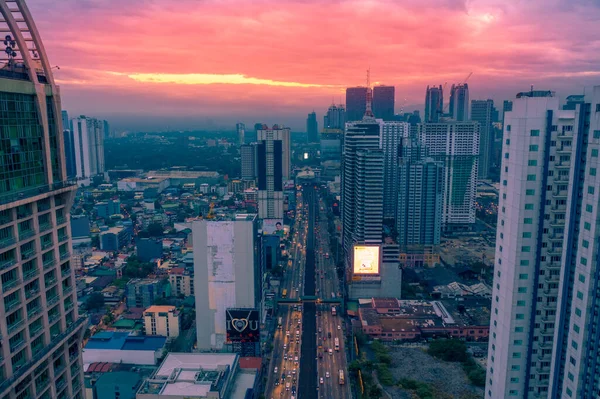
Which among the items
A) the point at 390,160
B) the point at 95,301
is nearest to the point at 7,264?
the point at 95,301

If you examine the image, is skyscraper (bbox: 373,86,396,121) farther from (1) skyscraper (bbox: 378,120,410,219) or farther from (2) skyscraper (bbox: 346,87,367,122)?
(1) skyscraper (bbox: 378,120,410,219)

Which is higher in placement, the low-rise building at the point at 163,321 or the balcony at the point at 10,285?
the balcony at the point at 10,285

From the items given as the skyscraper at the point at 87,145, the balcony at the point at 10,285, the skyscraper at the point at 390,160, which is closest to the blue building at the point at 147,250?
the skyscraper at the point at 390,160

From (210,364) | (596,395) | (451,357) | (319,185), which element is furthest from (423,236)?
(319,185)

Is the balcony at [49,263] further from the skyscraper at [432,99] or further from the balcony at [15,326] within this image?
the skyscraper at [432,99]

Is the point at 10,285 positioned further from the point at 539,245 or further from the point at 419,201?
the point at 419,201

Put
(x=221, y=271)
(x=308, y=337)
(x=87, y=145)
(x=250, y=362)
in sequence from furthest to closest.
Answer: (x=87, y=145) → (x=308, y=337) → (x=221, y=271) → (x=250, y=362)

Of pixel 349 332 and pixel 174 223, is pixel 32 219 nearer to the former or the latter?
pixel 349 332
